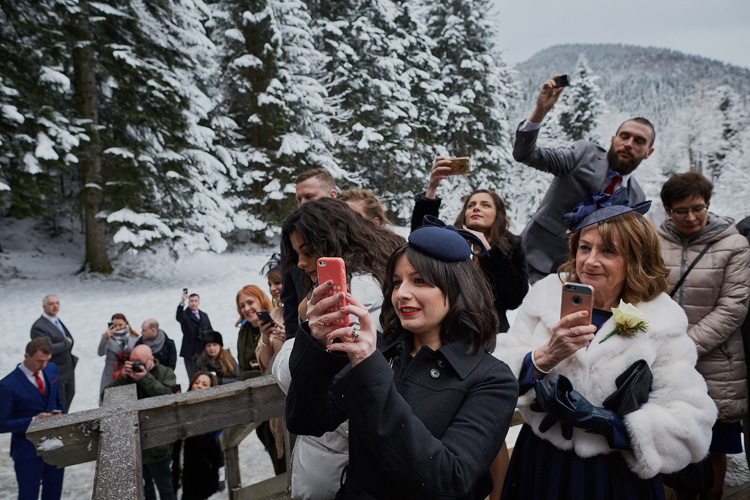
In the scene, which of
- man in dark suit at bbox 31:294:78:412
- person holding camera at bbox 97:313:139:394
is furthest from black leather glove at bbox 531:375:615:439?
man in dark suit at bbox 31:294:78:412

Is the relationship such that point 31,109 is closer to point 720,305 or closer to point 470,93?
point 720,305

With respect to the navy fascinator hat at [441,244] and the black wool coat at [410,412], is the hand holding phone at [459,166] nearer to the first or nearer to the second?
the navy fascinator hat at [441,244]

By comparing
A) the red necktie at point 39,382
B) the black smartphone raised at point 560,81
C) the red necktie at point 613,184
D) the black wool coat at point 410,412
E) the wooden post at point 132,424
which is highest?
the black smartphone raised at point 560,81

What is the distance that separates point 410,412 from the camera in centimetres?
125

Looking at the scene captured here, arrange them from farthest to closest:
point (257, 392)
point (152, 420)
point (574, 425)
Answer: point (257, 392)
point (152, 420)
point (574, 425)

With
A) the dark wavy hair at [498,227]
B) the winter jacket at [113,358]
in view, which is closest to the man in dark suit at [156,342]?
the winter jacket at [113,358]

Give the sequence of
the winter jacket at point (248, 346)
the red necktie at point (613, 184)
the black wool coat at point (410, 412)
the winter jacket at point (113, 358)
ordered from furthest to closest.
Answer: the winter jacket at point (113, 358)
the winter jacket at point (248, 346)
the red necktie at point (613, 184)
the black wool coat at point (410, 412)

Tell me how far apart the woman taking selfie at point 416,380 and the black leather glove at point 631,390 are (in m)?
0.59

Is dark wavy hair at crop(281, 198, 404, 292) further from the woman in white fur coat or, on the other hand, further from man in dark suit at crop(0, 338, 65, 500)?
man in dark suit at crop(0, 338, 65, 500)

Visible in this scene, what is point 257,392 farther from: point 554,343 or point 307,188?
point 554,343

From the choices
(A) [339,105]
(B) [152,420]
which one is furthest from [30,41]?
(B) [152,420]

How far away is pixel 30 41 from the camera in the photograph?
11039 mm

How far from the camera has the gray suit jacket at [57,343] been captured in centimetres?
673

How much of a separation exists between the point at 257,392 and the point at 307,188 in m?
1.67
